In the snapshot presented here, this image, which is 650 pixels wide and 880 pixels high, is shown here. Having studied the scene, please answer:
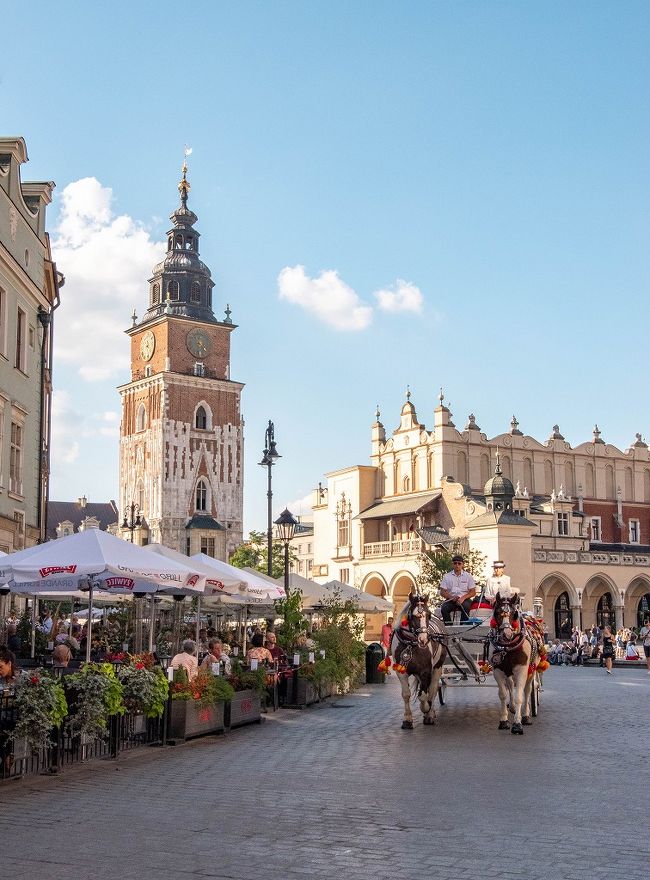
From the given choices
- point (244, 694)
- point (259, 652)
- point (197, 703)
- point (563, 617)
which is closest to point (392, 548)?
point (563, 617)

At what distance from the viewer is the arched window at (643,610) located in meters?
68.0

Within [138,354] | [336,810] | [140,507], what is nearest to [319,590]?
[336,810]

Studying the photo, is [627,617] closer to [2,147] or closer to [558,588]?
[558,588]

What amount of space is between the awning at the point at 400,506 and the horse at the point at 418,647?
51.3 m

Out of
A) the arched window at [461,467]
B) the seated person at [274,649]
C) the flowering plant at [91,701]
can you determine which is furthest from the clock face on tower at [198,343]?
the flowering plant at [91,701]

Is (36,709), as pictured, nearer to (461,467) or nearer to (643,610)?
(461,467)

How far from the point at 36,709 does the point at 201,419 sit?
87094 mm

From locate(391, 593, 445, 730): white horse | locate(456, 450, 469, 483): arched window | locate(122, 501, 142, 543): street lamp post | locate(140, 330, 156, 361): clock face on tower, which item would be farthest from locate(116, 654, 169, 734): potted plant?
locate(140, 330, 156, 361): clock face on tower

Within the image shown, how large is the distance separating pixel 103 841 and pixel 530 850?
311 centimetres

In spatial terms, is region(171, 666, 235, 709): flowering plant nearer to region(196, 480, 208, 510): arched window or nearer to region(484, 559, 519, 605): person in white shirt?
region(484, 559, 519, 605): person in white shirt

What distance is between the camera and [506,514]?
61.6 meters

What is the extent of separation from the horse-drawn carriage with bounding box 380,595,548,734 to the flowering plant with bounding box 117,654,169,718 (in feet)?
11.7

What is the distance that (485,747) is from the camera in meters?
13.7

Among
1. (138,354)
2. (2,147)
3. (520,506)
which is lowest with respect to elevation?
(520,506)
